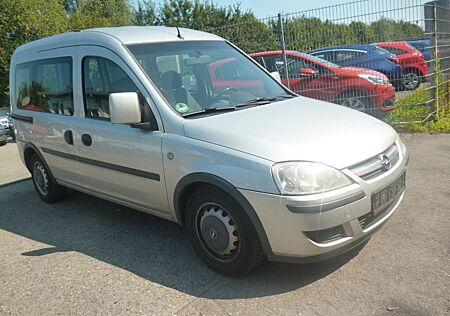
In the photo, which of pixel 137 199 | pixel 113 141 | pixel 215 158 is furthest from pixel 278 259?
pixel 113 141

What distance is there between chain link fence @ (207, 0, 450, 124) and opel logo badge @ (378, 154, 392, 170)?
4.84 metres

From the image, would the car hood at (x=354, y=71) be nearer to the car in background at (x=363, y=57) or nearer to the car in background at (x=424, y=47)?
the car in background at (x=363, y=57)

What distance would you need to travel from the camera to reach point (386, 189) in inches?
117

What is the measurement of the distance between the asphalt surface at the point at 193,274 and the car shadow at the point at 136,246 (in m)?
0.01

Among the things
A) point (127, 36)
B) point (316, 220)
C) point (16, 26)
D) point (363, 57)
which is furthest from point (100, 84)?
point (16, 26)

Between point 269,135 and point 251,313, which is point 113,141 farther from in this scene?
point 251,313

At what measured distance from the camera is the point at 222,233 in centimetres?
309

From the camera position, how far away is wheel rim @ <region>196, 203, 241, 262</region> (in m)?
3.05

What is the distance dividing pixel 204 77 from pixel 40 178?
9.83 feet

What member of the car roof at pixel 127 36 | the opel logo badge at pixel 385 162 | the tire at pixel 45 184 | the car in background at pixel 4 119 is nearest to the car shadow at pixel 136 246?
the tire at pixel 45 184

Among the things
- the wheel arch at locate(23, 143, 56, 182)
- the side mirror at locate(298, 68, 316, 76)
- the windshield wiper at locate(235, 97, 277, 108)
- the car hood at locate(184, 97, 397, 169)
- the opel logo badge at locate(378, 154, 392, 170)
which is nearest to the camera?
the car hood at locate(184, 97, 397, 169)

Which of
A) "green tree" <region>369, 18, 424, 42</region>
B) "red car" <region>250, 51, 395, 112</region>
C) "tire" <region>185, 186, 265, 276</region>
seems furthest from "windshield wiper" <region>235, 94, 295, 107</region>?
"green tree" <region>369, 18, 424, 42</region>

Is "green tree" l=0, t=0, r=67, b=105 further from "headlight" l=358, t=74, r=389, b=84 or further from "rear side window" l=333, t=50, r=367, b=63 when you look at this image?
"headlight" l=358, t=74, r=389, b=84

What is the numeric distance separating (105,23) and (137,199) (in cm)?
2185
